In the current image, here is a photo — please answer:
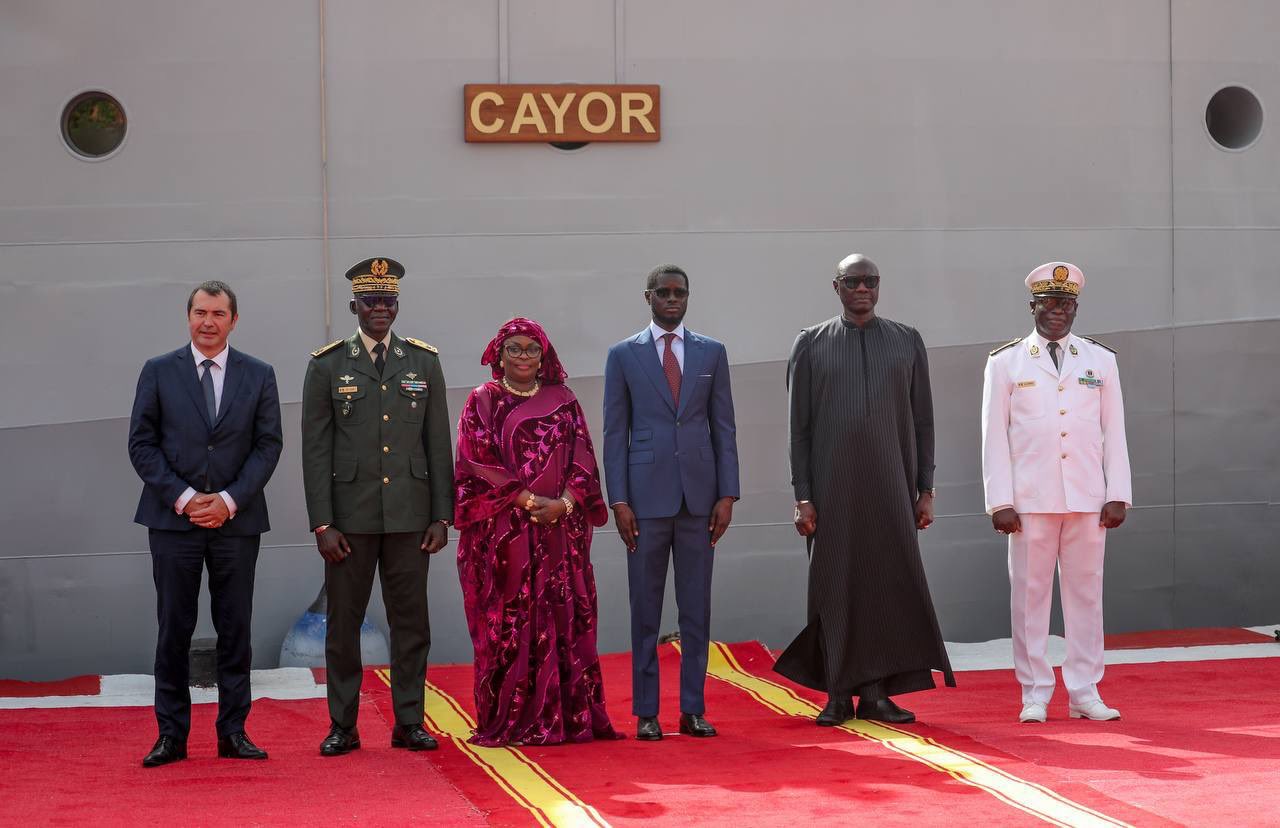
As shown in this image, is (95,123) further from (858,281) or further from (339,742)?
(858,281)

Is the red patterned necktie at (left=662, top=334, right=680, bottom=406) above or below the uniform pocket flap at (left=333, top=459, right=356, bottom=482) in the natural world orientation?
above

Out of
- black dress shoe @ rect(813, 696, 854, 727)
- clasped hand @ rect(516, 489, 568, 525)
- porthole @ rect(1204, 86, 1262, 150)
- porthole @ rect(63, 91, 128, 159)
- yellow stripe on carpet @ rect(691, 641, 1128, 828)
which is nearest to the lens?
yellow stripe on carpet @ rect(691, 641, 1128, 828)

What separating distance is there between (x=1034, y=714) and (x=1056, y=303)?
163 cm

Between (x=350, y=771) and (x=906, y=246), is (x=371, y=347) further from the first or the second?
(x=906, y=246)

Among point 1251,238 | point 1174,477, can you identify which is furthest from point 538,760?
point 1251,238

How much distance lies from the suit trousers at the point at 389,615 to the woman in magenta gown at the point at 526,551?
200 mm

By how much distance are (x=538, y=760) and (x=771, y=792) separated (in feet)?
3.14

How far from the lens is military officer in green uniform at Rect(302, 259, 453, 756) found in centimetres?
511

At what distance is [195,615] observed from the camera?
504 cm

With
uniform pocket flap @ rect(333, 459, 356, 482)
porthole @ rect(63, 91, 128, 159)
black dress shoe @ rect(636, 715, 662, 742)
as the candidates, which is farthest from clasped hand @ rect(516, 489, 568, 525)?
porthole @ rect(63, 91, 128, 159)

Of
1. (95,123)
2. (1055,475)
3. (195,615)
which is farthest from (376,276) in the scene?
(1055,475)

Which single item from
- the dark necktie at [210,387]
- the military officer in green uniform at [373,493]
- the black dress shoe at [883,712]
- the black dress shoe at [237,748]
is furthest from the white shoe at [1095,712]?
the dark necktie at [210,387]

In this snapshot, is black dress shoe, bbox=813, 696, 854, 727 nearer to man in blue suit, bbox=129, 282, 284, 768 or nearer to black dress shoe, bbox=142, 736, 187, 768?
man in blue suit, bbox=129, 282, 284, 768

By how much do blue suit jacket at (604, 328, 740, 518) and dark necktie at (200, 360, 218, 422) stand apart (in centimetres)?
143
